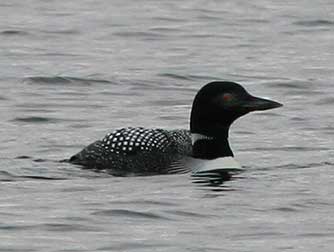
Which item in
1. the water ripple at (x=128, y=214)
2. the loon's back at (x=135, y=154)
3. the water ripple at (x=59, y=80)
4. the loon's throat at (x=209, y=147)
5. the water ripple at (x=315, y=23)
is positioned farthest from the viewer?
the water ripple at (x=315, y=23)

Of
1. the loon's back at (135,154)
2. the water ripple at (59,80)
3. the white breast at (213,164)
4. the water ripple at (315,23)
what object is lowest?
the water ripple at (315,23)

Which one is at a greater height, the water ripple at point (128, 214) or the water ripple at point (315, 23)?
Result: the water ripple at point (128, 214)

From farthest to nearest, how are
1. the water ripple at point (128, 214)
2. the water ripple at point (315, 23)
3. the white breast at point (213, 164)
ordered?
the water ripple at point (315, 23), the white breast at point (213, 164), the water ripple at point (128, 214)

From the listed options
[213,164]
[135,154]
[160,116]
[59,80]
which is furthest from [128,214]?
[59,80]

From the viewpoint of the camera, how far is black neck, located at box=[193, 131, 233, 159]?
46.8ft

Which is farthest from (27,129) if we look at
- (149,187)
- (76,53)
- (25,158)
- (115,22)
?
(115,22)

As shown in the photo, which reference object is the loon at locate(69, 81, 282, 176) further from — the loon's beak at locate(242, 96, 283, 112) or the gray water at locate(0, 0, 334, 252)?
the gray water at locate(0, 0, 334, 252)

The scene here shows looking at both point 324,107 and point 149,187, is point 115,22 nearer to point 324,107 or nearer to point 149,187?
point 324,107

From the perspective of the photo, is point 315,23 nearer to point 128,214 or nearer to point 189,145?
point 189,145

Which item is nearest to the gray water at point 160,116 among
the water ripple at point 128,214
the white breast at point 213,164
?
the water ripple at point 128,214

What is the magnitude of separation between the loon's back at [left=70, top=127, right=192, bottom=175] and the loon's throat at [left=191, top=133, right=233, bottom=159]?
0.08 m

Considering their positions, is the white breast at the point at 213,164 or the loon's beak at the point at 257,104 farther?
the white breast at the point at 213,164

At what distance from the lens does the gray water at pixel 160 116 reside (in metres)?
11.7

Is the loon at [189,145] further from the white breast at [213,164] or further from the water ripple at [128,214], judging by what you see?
the water ripple at [128,214]
